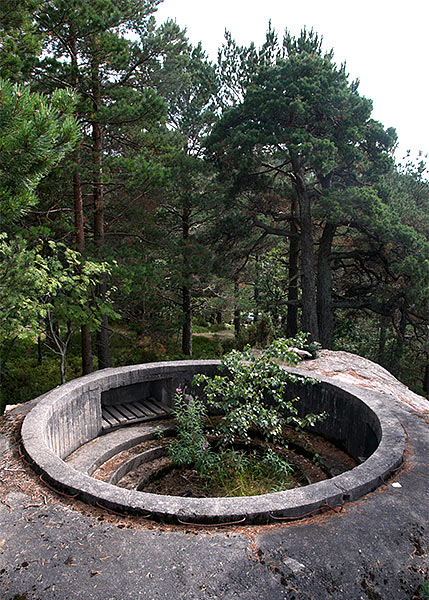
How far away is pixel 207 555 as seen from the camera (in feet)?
8.33

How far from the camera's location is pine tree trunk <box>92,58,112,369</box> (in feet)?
24.8

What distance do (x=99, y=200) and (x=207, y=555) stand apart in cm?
759

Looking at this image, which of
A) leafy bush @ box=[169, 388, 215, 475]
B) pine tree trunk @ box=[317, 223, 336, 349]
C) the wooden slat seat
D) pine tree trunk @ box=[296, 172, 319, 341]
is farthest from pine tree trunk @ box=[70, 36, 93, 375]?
pine tree trunk @ box=[317, 223, 336, 349]

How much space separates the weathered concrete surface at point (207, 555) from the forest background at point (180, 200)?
2837mm

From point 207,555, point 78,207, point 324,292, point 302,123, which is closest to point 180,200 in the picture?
point 78,207

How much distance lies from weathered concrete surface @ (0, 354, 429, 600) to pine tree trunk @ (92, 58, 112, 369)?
5.64 m

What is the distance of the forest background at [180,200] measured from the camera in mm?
6656

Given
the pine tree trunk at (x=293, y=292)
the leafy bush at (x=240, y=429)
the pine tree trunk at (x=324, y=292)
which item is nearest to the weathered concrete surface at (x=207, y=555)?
the leafy bush at (x=240, y=429)

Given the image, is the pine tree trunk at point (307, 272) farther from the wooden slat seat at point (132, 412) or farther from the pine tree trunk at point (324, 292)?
the wooden slat seat at point (132, 412)

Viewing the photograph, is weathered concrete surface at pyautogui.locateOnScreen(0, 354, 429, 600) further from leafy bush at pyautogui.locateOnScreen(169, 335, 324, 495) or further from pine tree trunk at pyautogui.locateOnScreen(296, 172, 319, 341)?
pine tree trunk at pyautogui.locateOnScreen(296, 172, 319, 341)

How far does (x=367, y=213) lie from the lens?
964 centimetres

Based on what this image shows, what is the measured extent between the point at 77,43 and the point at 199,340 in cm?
1032

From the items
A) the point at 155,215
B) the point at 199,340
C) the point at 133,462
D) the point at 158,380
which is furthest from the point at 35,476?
the point at 199,340

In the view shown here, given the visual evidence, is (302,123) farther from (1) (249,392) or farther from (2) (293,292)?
(1) (249,392)
